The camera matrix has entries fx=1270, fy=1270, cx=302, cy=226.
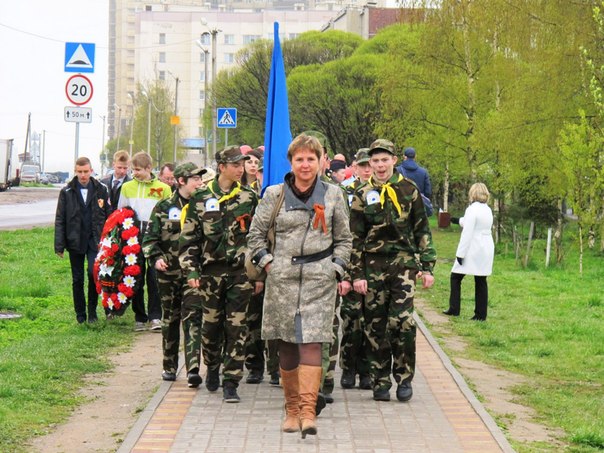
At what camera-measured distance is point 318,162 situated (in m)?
8.00

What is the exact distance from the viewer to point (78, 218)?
14016 millimetres

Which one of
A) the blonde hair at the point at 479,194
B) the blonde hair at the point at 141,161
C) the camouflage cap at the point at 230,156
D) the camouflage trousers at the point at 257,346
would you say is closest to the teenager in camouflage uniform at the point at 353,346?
the camouflage trousers at the point at 257,346

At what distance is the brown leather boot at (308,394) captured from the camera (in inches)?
304

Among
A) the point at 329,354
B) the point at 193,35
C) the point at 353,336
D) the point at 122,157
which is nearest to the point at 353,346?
the point at 353,336

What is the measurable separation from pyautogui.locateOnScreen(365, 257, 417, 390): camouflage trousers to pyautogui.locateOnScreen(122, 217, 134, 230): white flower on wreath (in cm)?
466

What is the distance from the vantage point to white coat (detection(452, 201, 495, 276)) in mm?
15773

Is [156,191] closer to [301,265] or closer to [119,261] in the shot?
[119,261]

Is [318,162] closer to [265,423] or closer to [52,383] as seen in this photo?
[265,423]

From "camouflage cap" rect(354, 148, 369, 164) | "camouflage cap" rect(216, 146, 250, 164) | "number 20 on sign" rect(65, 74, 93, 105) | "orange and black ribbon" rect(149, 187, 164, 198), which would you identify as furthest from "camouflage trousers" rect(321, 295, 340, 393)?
"number 20 on sign" rect(65, 74, 93, 105)

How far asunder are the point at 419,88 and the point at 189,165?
1286 inches

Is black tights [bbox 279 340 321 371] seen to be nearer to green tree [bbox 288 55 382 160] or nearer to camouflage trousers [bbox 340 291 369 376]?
camouflage trousers [bbox 340 291 369 376]

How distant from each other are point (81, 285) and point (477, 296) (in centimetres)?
504

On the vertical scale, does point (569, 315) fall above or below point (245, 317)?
below

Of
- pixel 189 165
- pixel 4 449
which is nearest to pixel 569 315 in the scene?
pixel 189 165
